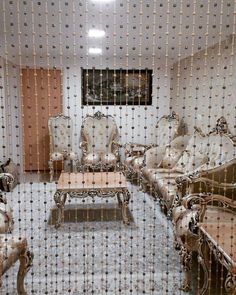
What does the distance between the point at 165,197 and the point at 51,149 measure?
8.29 feet

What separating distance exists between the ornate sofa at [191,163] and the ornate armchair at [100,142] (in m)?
0.93

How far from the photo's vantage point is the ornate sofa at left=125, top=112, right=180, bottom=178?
4.61 metres

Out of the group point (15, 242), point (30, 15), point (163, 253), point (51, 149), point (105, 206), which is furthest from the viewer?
point (51, 149)

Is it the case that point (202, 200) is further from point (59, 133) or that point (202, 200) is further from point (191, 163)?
point (59, 133)

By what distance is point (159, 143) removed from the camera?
480cm

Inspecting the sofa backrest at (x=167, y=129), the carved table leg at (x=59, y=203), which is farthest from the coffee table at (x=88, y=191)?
the sofa backrest at (x=167, y=129)

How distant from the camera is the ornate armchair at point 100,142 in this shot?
487cm

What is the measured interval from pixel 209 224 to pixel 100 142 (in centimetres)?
327

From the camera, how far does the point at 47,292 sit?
204 centimetres

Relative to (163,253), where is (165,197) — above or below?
above

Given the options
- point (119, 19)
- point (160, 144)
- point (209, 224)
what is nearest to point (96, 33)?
point (119, 19)

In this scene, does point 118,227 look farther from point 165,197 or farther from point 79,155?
point 79,155

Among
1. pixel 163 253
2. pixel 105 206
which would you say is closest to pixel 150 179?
pixel 105 206

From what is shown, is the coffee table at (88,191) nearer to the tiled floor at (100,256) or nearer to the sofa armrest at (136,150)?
the tiled floor at (100,256)
